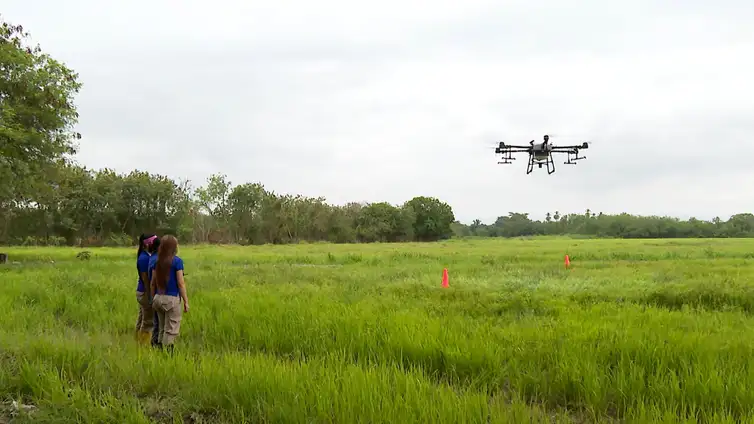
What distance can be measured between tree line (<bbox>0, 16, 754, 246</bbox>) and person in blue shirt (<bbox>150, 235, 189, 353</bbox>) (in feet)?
10.9

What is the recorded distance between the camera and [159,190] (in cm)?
5725

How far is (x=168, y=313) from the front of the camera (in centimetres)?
724

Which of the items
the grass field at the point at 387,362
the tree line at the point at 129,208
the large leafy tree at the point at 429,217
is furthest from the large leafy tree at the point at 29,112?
the large leafy tree at the point at 429,217

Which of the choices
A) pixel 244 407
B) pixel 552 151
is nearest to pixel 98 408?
pixel 244 407

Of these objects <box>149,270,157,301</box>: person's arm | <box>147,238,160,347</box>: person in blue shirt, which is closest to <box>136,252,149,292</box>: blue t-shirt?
<box>147,238,160,347</box>: person in blue shirt

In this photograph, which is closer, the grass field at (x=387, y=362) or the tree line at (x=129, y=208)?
the grass field at (x=387, y=362)

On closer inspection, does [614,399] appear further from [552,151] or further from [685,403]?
[552,151]

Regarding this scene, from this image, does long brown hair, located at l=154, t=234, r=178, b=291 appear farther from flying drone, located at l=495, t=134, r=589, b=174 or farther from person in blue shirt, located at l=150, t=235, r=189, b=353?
flying drone, located at l=495, t=134, r=589, b=174

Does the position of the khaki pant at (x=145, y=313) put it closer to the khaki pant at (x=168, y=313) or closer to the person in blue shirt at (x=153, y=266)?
the person in blue shirt at (x=153, y=266)

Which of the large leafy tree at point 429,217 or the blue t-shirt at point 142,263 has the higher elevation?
the large leafy tree at point 429,217

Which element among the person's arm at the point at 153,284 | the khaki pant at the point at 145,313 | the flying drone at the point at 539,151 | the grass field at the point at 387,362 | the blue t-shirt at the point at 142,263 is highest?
the flying drone at the point at 539,151

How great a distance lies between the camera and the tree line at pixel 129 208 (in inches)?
878

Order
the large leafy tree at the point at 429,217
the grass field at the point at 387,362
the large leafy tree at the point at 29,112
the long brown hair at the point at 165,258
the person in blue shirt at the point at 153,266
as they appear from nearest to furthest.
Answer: the grass field at the point at 387,362 → the long brown hair at the point at 165,258 → the person in blue shirt at the point at 153,266 → the large leafy tree at the point at 29,112 → the large leafy tree at the point at 429,217

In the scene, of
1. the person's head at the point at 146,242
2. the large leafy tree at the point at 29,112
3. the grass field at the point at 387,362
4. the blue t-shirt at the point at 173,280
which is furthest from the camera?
the large leafy tree at the point at 29,112
